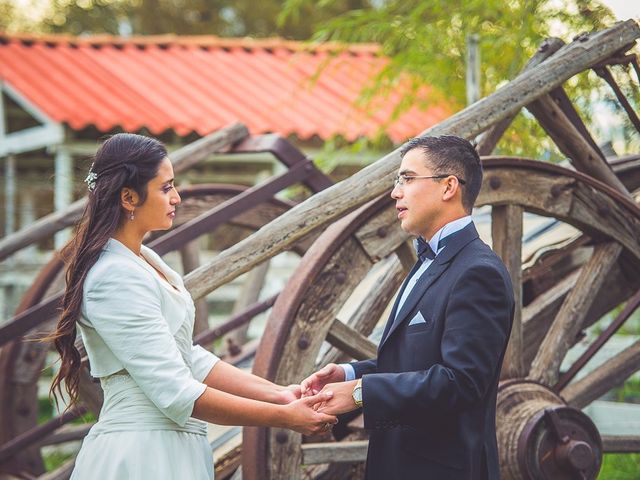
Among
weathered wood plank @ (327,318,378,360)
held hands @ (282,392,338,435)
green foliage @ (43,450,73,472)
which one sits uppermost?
weathered wood plank @ (327,318,378,360)

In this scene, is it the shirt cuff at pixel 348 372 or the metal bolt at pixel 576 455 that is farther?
the metal bolt at pixel 576 455

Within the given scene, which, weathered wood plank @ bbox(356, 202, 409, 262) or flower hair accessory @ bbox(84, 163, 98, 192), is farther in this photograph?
weathered wood plank @ bbox(356, 202, 409, 262)

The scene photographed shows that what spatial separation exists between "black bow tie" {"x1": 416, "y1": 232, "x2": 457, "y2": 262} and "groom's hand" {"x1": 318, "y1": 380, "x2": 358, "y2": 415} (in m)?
0.44

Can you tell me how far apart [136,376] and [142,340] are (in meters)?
0.11

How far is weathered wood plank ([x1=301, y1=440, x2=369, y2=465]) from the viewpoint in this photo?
11.0ft

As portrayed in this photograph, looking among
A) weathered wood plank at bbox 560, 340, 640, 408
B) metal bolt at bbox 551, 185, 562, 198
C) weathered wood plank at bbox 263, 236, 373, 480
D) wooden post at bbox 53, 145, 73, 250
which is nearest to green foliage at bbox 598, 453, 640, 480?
weathered wood plank at bbox 560, 340, 640, 408

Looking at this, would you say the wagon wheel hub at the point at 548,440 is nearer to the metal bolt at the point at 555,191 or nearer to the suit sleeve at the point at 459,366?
the metal bolt at the point at 555,191

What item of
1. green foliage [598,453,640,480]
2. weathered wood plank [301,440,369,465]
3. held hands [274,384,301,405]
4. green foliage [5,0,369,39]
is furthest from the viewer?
green foliage [5,0,369,39]

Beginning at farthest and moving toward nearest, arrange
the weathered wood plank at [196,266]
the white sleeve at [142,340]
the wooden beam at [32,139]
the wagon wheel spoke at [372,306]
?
the wooden beam at [32,139] < the weathered wood plank at [196,266] < the wagon wheel spoke at [372,306] < the white sleeve at [142,340]

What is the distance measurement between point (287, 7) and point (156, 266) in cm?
473

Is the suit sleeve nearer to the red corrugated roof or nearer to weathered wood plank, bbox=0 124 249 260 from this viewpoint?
weathered wood plank, bbox=0 124 249 260

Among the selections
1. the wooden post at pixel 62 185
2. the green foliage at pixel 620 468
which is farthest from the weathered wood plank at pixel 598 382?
the wooden post at pixel 62 185

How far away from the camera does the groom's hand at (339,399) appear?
253cm

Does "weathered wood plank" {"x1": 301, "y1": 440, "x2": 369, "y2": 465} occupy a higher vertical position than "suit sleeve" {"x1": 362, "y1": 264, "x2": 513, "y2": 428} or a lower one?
lower
